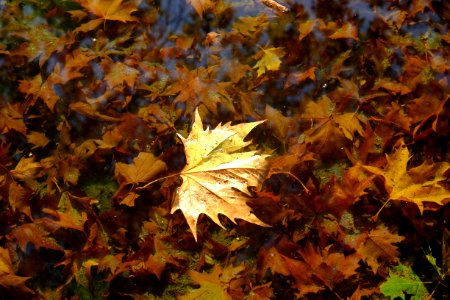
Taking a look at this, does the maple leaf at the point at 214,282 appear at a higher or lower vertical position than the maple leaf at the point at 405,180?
lower

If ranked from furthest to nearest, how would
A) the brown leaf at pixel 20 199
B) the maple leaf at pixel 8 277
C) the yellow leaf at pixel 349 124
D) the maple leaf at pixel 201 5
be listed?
the maple leaf at pixel 201 5 → the yellow leaf at pixel 349 124 → the brown leaf at pixel 20 199 → the maple leaf at pixel 8 277

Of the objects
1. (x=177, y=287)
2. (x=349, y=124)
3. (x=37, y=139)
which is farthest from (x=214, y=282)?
(x=37, y=139)

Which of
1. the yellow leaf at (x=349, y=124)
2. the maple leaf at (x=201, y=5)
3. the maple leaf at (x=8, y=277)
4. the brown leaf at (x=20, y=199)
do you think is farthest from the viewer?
the maple leaf at (x=201, y=5)

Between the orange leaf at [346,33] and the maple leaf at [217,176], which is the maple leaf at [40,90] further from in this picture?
the orange leaf at [346,33]

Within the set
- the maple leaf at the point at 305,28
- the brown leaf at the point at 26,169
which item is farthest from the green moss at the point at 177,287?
the maple leaf at the point at 305,28

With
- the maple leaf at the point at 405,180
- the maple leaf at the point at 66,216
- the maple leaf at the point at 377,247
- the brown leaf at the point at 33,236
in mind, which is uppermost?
the maple leaf at the point at 405,180

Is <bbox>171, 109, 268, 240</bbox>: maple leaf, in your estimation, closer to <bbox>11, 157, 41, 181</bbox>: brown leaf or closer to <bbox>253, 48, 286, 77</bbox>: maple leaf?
<bbox>253, 48, 286, 77</bbox>: maple leaf

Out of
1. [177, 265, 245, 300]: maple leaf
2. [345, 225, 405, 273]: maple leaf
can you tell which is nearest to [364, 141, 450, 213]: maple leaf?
[345, 225, 405, 273]: maple leaf

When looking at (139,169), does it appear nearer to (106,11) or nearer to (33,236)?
(33,236)
